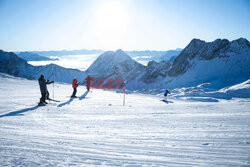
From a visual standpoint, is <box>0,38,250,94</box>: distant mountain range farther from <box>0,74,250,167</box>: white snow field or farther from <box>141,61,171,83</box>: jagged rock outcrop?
<box>0,74,250,167</box>: white snow field

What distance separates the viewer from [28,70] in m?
147

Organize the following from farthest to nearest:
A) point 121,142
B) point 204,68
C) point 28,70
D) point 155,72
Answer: point 28,70, point 155,72, point 204,68, point 121,142

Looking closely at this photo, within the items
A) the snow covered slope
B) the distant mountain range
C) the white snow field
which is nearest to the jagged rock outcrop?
the distant mountain range

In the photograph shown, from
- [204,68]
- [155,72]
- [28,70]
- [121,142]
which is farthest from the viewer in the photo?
[28,70]

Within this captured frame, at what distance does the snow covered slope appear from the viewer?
137 meters

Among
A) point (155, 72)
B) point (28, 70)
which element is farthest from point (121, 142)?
point (28, 70)

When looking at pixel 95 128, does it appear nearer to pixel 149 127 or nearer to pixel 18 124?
pixel 149 127

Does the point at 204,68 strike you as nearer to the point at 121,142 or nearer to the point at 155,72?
the point at 155,72

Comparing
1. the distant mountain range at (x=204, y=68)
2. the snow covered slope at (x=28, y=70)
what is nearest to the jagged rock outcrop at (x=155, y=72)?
the distant mountain range at (x=204, y=68)

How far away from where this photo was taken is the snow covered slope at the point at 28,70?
136750 millimetres

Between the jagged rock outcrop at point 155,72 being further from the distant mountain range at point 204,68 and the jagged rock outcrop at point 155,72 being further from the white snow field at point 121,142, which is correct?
the white snow field at point 121,142

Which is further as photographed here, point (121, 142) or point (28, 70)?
point (28, 70)

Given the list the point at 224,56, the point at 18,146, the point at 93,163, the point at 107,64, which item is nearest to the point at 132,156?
the point at 93,163

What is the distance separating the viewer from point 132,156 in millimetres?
3465
